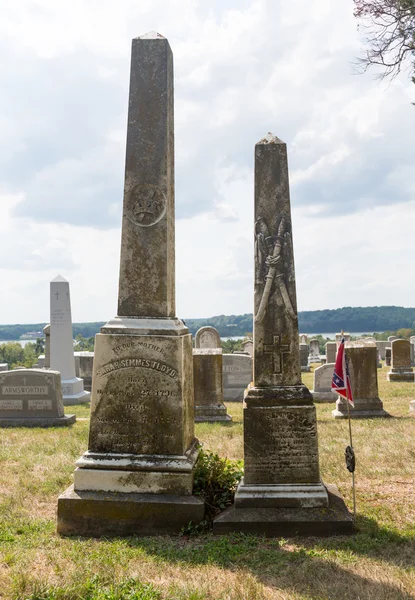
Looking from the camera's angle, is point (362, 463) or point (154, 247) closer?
point (154, 247)

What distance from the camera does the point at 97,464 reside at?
17.7 ft

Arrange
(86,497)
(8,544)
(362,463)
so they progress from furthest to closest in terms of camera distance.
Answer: (362,463)
(86,497)
(8,544)

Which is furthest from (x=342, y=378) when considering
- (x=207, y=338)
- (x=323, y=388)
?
(x=207, y=338)

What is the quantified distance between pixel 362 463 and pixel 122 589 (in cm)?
467

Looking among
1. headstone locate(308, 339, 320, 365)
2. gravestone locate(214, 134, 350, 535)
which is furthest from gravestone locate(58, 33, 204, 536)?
headstone locate(308, 339, 320, 365)

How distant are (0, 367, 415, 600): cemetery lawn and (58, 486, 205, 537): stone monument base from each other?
6.3 inches

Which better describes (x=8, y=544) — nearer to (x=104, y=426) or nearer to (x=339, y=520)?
(x=104, y=426)

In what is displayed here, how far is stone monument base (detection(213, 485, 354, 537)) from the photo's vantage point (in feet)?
16.5

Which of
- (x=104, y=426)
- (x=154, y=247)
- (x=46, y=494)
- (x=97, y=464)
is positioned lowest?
(x=46, y=494)

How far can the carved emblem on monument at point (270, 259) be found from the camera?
5.60 m

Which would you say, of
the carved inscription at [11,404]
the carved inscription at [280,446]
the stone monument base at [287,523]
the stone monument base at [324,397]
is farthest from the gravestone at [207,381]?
the stone monument base at [287,523]

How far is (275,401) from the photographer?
215 inches

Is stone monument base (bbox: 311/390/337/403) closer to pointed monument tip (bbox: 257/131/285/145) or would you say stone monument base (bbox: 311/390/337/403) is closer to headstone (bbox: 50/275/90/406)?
headstone (bbox: 50/275/90/406)

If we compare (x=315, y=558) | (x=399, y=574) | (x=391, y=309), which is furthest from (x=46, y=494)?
(x=391, y=309)
